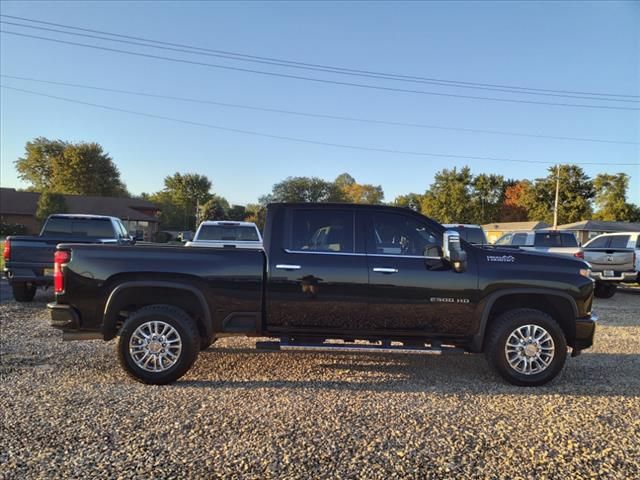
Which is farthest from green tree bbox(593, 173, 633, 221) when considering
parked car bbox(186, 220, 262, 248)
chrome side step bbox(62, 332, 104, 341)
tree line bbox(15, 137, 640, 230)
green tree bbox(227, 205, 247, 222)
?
chrome side step bbox(62, 332, 104, 341)

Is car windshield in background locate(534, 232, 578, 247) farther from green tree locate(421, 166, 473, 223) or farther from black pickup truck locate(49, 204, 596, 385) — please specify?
green tree locate(421, 166, 473, 223)

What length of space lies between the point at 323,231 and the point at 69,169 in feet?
246

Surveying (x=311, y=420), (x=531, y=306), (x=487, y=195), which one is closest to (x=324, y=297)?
(x=311, y=420)

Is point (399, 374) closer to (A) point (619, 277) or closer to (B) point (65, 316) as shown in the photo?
(B) point (65, 316)

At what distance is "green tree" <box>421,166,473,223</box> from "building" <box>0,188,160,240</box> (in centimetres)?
3678

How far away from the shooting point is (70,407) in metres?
4.21

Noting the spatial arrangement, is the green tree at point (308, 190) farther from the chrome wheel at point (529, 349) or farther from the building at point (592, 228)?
the chrome wheel at point (529, 349)

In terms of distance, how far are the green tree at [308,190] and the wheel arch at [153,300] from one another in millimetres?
77320

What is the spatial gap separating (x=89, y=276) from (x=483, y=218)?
69837mm

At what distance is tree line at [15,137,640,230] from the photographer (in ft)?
196

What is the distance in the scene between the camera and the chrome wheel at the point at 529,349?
16.5 ft

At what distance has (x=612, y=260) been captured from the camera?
1298cm

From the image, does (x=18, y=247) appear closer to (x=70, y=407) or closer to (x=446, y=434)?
(x=70, y=407)

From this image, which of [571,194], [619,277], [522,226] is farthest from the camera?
[571,194]
